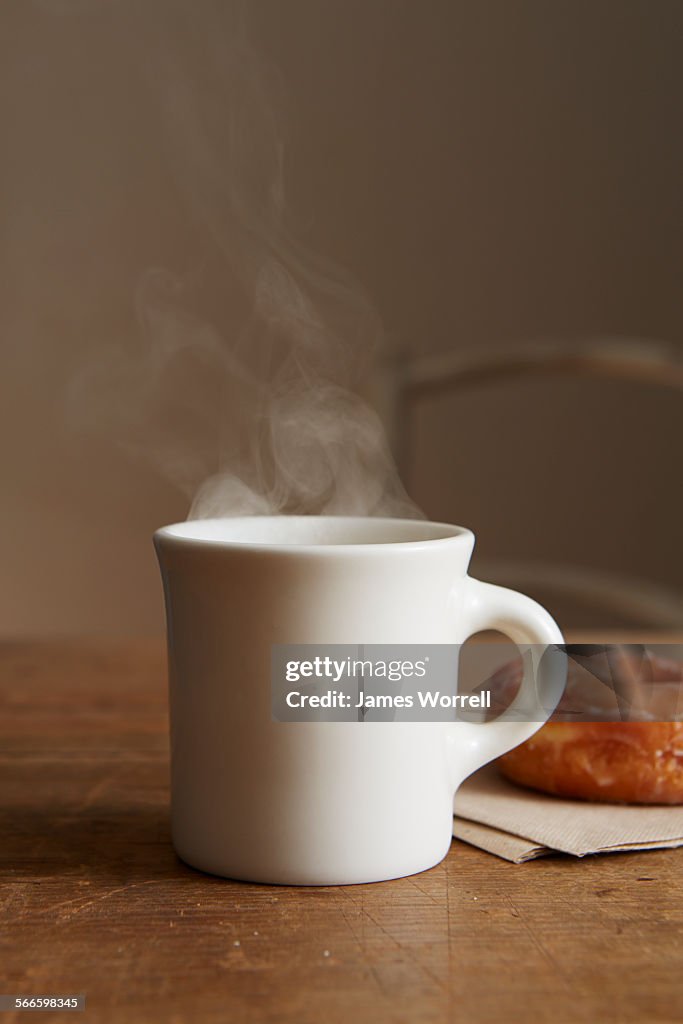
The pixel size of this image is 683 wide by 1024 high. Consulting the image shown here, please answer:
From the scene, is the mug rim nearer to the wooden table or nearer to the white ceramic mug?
the white ceramic mug

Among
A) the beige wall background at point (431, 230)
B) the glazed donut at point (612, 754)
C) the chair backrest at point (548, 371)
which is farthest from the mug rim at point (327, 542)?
the beige wall background at point (431, 230)

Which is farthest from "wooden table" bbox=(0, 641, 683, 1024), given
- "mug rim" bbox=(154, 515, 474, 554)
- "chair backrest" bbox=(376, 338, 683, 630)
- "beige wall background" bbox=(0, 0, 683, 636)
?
"beige wall background" bbox=(0, 0, 683, 636)

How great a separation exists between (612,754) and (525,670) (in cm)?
11

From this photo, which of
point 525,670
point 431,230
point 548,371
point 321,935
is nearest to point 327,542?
point 525,670

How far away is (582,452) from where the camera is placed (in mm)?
3328

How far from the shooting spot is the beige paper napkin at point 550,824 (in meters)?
0.61

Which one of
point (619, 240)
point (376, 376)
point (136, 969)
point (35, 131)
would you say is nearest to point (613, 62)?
point (619, 240)

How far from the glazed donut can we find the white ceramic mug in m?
0.13

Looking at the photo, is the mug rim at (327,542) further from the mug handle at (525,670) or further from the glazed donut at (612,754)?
the glazed donut at (612,754)

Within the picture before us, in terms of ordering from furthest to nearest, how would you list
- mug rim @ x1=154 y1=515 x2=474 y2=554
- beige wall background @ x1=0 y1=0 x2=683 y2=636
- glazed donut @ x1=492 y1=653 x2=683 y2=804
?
beige wall background @ x1=0 y1=0 x2=683 y2=636 < glazed donut @ x1=492 y1=653 x2=683 y2=804 < mug rim @ x1=154 y1=515 x2=474 y2=554

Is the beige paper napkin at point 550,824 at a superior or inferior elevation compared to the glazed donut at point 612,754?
inferior

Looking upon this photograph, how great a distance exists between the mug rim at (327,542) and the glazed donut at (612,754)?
158mm

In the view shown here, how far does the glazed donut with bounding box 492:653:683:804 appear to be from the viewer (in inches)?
26.5

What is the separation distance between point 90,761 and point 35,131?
297 cm
